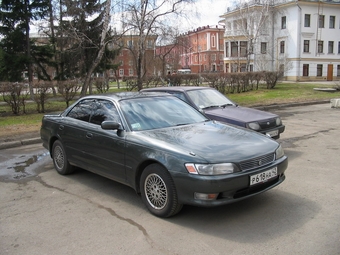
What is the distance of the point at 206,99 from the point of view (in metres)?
8.09

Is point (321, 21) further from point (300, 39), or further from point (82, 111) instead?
point (82, 111)

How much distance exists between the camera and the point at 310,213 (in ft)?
13.6

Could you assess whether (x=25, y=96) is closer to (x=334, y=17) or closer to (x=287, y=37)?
(x=287, y=37)

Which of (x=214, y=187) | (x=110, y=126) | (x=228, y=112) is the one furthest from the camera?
(x=228, y=112)

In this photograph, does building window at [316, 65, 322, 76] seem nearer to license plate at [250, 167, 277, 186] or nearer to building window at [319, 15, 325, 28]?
building window at [319, 15, 325, 28]

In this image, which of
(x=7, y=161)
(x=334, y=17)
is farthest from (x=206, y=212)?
(x=334, y=17)

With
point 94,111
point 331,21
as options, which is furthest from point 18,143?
point 331,21

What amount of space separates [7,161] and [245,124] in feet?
17.5

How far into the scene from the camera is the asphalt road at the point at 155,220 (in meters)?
3.46

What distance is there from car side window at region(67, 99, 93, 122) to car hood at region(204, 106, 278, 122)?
2730 millimetres

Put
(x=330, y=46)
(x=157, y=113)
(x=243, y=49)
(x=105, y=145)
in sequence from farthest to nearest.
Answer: (x=243, y=49) → (x=330, y=46) → (x=157, y=113) → (x=105, y=145)

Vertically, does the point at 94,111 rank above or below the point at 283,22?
below

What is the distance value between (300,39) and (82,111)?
4889 cm

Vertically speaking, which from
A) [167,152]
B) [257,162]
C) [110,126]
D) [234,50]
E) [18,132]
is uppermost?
[234,50]
